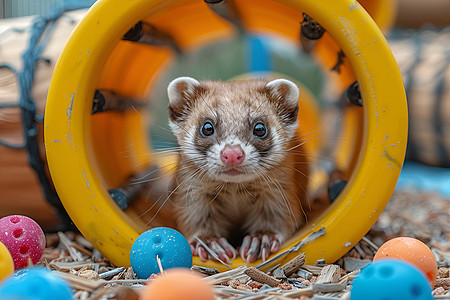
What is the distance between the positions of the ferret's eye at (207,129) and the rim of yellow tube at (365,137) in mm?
596

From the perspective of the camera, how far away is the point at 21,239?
7.11 ft

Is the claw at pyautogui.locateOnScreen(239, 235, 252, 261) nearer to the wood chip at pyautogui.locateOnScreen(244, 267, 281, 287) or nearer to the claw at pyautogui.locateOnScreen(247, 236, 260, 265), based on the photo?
the claw at pyautogui.locateOnScreen(247, 236, 260, 265)

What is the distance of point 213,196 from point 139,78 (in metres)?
1.61

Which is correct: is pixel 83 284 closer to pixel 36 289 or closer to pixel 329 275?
pixel 36 289

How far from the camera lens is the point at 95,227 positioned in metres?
2.37

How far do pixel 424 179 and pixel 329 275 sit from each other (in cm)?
447

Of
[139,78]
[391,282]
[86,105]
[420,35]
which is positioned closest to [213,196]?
[86,105]

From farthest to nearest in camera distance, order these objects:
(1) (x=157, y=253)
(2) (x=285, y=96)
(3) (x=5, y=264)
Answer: (2) (x=285, y=96)
(1) (x=157, y=253)
(3) (x=5, y=264)

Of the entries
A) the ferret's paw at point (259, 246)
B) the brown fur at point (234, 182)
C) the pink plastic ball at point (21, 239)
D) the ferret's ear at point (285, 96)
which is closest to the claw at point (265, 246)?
the ferret's paw at point (259, 246)

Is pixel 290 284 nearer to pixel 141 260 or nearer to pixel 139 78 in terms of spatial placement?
pixel 141 260

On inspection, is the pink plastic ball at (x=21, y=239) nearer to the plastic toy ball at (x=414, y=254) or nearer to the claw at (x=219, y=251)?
the claw at (x=219, y=251)

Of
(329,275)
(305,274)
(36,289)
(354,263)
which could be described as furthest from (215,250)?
(36,289)

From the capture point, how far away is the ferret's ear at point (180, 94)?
8.62 ft

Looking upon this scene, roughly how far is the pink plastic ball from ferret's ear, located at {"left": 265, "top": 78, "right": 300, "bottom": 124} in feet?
4.62
